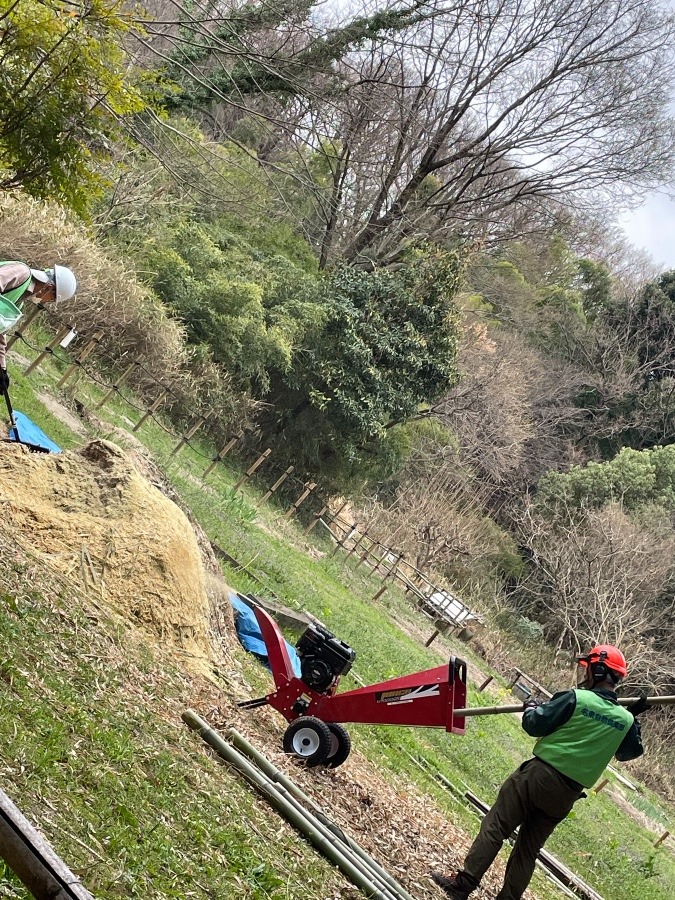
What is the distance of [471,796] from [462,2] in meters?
10.5

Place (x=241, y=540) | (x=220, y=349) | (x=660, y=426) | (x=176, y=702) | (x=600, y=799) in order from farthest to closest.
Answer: (x=660, y=426)
(x=220, y=349)
(x=600, y=799)
(x=241, y=540)
(x=176, y=702)

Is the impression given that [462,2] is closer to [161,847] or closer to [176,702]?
[176,702]

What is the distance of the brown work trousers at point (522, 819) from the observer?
21.9 ft

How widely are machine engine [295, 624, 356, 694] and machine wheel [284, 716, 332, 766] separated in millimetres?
373

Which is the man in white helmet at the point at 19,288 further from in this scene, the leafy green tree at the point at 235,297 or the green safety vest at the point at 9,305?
the leafy green tree at the point at 235,297

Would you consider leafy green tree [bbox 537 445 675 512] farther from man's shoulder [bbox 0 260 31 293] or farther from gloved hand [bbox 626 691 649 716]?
man's shoulder [bbox 0 260 31 293]

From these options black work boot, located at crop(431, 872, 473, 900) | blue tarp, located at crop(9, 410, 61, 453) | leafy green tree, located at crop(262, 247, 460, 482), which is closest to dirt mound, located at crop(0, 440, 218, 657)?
blue tarp, located at crop(9, 410, 61, 453)

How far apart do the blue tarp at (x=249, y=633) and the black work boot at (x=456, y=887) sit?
10.1ft

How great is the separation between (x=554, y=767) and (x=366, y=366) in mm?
23229

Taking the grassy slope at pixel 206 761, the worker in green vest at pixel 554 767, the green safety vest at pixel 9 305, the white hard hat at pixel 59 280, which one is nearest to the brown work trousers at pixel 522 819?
the worker in green vest at pixel 554 767

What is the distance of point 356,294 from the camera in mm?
30156

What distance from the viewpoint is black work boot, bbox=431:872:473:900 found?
262 inches

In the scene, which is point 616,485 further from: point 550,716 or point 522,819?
point 550,716

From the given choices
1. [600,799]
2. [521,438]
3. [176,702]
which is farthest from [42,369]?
[521,438]
